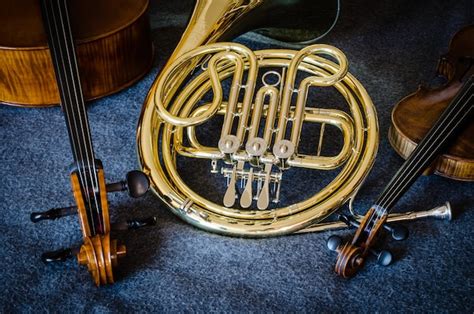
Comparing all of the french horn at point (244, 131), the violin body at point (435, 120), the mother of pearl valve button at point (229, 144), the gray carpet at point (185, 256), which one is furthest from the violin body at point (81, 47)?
the violin body at point (435, 120)

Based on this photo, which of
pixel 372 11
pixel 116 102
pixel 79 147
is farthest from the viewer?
pixel 372 11

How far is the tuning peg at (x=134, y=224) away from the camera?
124 centimetres

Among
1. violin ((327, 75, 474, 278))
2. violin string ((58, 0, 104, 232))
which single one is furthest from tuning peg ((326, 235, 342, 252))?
violin string ((58, 0, 104, 232))

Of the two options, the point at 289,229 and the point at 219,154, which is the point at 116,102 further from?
the point at 289,229

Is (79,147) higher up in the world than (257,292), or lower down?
higher up

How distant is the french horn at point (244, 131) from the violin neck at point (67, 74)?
206 mm

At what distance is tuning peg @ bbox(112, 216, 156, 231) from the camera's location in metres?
1.24

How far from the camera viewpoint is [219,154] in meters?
1.32

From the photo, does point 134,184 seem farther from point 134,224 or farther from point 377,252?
A: point 377,252

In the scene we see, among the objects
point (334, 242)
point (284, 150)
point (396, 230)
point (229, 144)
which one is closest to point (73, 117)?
point (229, 144)

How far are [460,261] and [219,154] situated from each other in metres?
0.61

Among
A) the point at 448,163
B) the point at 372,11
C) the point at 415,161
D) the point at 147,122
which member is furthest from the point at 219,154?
the point at 372,11

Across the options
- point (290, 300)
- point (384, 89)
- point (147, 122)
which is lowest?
point (290, 300)

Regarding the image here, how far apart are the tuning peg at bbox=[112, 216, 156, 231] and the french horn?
5cm
